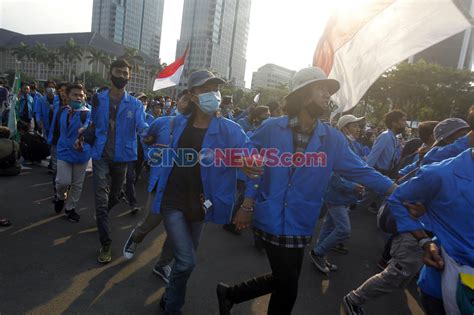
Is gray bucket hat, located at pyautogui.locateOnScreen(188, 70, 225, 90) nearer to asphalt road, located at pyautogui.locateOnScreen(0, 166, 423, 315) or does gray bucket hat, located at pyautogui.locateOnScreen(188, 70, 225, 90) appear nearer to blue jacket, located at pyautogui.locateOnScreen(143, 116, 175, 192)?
blue jacket, located at pyautogui.locateOnScreen(143, 116, 175, 192)

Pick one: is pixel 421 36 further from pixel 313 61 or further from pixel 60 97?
pixel 60 97

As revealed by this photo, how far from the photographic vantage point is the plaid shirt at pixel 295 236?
7.73 ft

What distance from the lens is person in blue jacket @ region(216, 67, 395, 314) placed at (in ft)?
7.77

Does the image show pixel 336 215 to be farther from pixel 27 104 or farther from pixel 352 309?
pixel 27 104

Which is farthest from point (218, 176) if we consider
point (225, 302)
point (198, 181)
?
point (225, 302)

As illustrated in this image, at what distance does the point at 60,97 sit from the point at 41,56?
8842cm

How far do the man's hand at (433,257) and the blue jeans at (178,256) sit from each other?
159 centimetres

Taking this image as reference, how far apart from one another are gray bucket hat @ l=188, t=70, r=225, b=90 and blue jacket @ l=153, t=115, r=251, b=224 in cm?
30

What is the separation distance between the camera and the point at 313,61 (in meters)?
3.45

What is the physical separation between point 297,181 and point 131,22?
14301 centimetres

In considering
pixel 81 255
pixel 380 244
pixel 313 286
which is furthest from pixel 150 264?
pixel 380 244

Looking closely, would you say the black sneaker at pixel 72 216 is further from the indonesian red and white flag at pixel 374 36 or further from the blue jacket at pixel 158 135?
the indonesian red and white flag at pixel 374 36

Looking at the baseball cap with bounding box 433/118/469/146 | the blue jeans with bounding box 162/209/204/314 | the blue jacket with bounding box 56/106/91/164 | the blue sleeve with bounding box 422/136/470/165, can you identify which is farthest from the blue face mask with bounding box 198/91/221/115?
the blue jacket with bounding box 56/106/91/164

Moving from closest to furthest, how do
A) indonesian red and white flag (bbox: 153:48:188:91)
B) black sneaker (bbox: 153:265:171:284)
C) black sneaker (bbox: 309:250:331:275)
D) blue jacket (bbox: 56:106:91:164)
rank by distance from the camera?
black sneaker (bbox: 153:265:171:284), black sneaker (bbox: 309:250:331:275), blue jacket (bbox: 56:106:91:164), indonesian red and white flag (bbox: 153:48:188:91)
